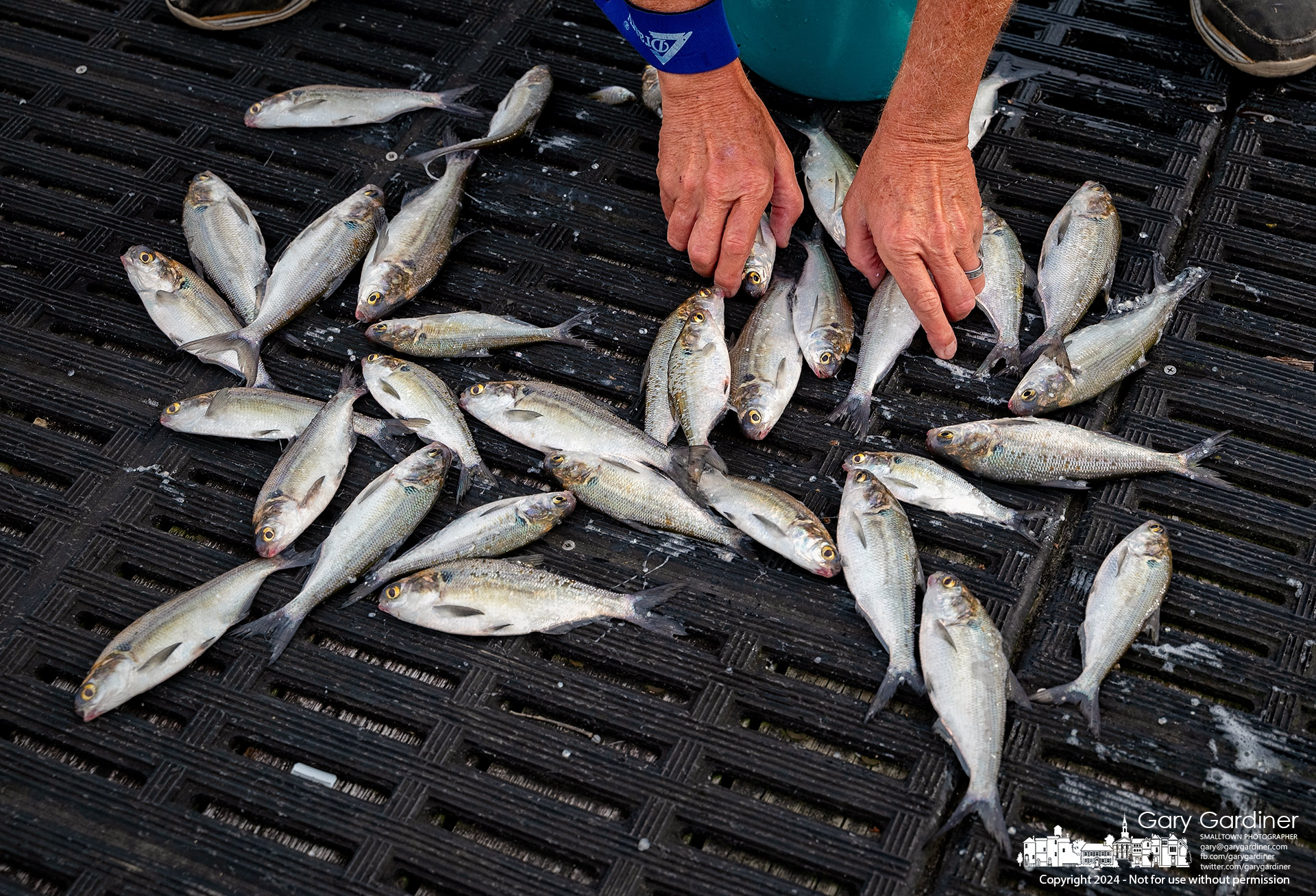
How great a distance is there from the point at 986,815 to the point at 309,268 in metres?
2.70

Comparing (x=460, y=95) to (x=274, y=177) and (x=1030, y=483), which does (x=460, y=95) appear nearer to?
(x=274, y=177)

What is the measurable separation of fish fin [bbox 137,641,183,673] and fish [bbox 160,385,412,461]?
71cm

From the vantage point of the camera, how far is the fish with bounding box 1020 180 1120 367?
11.0 ft

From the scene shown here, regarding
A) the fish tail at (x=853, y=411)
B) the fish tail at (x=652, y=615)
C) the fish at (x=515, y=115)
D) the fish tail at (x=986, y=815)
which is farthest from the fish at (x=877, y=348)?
the fish at (x=515, y=115)

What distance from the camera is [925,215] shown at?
3059mm

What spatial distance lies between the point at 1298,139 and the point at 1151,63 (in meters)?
0.61

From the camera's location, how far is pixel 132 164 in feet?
13.0

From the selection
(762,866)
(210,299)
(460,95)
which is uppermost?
(460,95)

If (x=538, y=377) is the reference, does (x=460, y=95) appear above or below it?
above

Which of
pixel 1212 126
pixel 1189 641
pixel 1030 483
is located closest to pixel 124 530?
pixel 1030 483

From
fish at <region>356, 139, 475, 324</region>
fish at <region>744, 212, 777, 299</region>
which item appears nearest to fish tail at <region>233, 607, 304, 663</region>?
fish at <region>356, 139, 475, 324</region>

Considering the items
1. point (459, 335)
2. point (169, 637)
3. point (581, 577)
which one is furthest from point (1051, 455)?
point (169, 637)

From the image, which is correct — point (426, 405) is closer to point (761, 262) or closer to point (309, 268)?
point (309, 268)

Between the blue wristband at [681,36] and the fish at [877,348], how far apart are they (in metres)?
0.90
